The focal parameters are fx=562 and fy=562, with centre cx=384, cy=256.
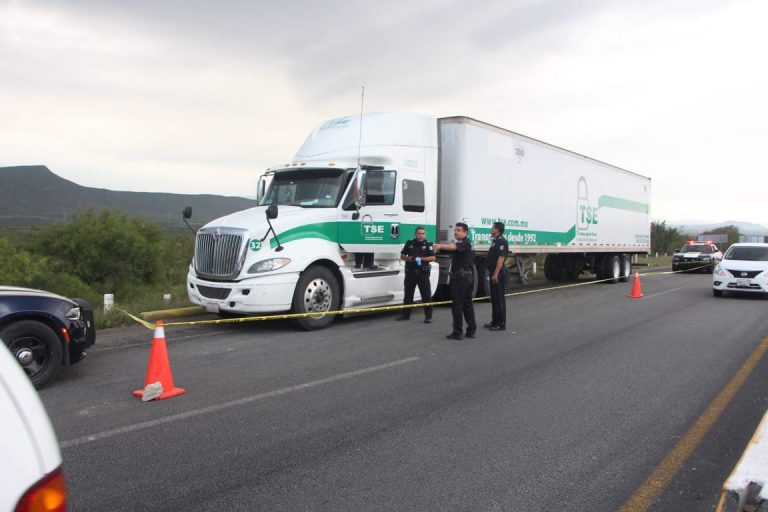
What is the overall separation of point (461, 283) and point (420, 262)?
1.72 meters

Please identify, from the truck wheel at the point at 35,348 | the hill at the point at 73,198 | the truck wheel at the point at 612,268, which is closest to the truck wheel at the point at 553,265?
the truck wheel at the point at 612,268

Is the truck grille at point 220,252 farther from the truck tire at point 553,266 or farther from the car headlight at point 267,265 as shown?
the truck tire at point 553,266

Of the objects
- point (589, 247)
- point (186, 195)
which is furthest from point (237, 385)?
point (186, 195)

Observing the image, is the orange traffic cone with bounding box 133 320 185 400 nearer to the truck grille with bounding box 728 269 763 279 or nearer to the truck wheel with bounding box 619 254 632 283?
the truck grille with bounding box 728 269 763 279

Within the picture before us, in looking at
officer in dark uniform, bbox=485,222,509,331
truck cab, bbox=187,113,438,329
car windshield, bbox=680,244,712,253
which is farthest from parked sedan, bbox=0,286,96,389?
car windshield, bbox=680,244,712,253

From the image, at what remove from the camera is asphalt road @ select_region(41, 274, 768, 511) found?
3.49m

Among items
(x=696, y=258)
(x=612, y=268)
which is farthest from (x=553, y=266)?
(x=696, y=258)

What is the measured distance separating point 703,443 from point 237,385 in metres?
4.24

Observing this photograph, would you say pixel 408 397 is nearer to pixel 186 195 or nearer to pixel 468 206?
pixel 468 206

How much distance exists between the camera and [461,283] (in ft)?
27.9

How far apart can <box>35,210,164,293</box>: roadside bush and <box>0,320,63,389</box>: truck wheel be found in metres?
25.7

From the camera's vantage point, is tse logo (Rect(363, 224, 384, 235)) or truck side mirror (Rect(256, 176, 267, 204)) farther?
truck side mirror (Rect(256, 176, 267, 204))

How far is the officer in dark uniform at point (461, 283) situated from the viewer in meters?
8.48

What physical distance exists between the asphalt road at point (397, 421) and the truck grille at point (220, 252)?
1.00 m
